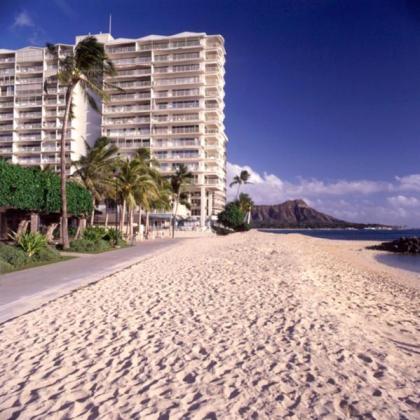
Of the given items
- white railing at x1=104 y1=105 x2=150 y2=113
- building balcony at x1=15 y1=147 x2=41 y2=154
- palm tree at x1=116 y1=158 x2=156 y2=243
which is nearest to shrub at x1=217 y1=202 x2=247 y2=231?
white railing at x1=104 y1=105 x2=150 y2=113

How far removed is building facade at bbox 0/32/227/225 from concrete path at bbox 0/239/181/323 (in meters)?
54.9

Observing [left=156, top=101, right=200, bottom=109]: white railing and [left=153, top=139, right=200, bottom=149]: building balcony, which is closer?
[left=153, top=139, right=200, bottom=149]: building balcony

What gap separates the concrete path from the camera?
7.92 m

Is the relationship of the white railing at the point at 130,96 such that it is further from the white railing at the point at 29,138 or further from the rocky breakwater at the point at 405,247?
the rocky breakwater at the point at 405,247

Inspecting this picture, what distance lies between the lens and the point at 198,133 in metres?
69.8

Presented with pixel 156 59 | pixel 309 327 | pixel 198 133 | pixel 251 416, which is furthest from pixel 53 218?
pixel 156 59

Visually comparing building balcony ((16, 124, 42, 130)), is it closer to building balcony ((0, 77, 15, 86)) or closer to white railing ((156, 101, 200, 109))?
building balcony ((0, 77, 15, 86))

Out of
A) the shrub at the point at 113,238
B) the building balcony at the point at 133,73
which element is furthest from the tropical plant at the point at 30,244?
the building balcony at the point at 133,73

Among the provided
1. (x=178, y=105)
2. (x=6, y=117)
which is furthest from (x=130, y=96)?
(x=6, y=117)

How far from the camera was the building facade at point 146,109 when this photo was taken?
232 feet

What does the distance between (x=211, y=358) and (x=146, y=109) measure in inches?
2859

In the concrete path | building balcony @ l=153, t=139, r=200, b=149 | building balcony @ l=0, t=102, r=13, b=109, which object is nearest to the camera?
the concrete path

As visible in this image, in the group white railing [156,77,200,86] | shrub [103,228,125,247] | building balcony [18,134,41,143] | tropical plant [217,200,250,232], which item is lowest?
shrub [103,228,125,247]

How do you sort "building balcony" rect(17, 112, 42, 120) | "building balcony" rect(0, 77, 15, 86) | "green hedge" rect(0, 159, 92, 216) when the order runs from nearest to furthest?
"green hedge" rect(0, 159, 92, 216), "building balcony" rect(17, 112, 42, 120), "building balcony" rect(0, 77, 15, 86)
